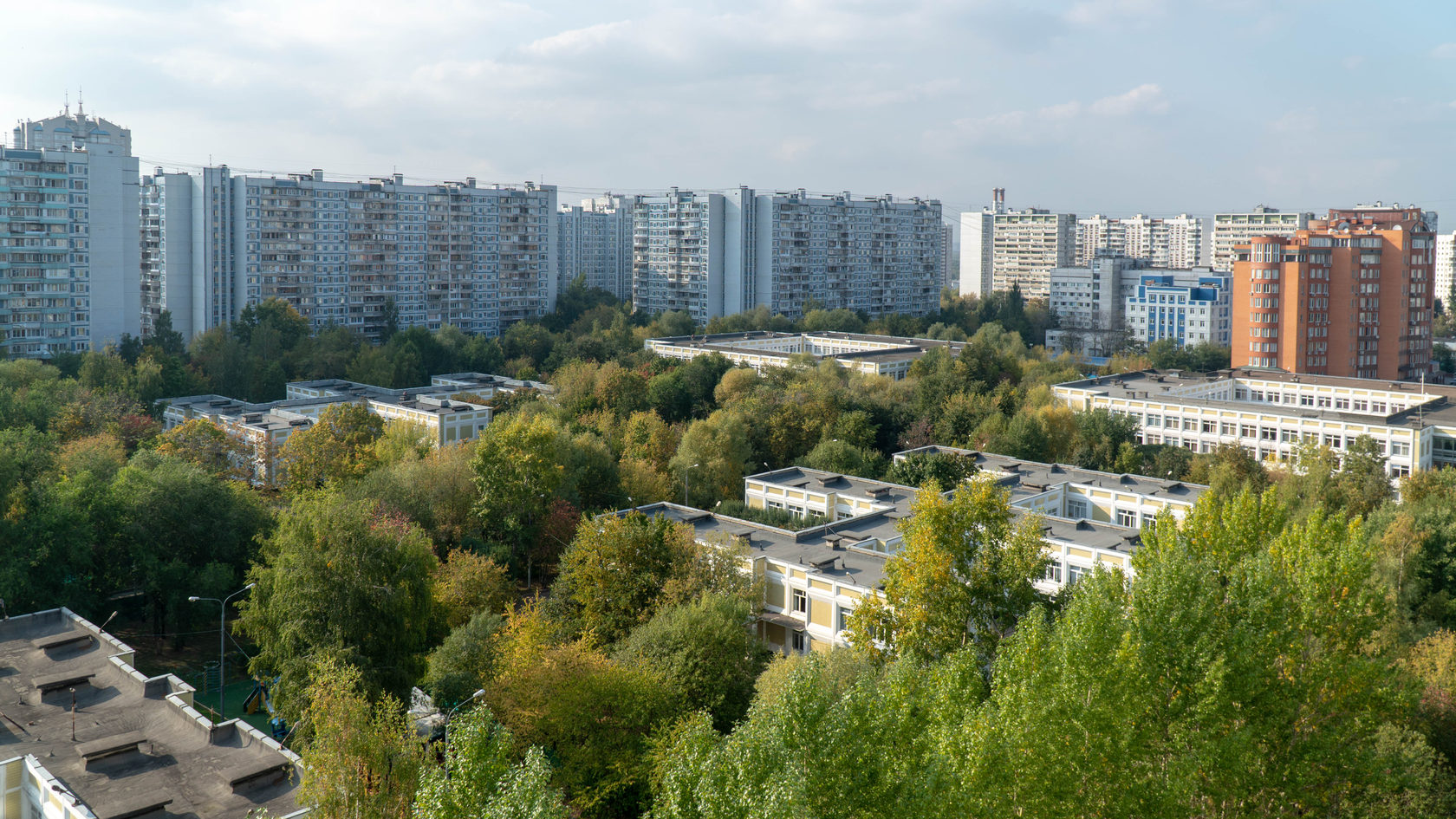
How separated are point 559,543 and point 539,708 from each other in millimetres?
11324

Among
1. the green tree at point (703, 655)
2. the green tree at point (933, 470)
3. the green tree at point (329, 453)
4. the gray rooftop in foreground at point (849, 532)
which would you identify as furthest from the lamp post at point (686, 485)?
the green tree at point (703, 655)

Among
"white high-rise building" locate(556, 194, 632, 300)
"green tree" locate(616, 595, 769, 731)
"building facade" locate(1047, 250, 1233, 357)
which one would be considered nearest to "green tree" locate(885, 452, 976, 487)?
"green tree" locate(616, 595, 769, 731)

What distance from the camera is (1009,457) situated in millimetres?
37375

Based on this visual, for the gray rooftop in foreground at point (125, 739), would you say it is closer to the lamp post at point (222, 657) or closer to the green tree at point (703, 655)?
the lamp post at point (222, 657)

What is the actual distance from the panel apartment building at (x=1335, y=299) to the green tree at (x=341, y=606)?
5322 cm

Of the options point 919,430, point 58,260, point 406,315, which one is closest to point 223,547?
point 919,430

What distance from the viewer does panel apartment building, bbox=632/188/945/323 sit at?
81.1 metres

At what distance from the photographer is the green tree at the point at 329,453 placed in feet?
106

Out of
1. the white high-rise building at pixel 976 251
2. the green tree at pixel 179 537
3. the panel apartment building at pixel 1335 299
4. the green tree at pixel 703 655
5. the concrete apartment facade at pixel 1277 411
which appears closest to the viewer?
the green tree at pixel 703 655

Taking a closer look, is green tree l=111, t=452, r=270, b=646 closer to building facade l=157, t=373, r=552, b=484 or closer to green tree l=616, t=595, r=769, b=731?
building facade l=157, t=373, r=552, b=484

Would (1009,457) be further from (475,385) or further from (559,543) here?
(475,385)

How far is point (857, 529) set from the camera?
93.2 ft

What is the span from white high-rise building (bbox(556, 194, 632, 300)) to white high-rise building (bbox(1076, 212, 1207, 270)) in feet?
195

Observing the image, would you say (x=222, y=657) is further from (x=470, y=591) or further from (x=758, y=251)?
(x=758, y=251)
